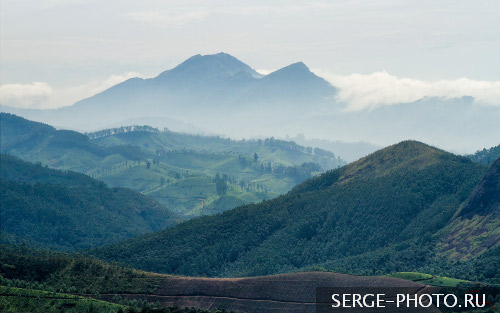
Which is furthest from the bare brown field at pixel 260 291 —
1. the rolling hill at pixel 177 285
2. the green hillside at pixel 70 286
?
the green hillside at pixel 70 286

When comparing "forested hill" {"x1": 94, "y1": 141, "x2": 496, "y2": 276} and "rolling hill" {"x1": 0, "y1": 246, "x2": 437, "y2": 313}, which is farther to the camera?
"forested hill" {"x1": 94, "y1": 141, "x2": 496, "y2": 276}

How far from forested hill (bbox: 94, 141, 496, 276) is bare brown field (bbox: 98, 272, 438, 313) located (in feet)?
118

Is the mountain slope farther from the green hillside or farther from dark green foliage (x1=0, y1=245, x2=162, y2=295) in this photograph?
dark green foliage (x1=0, y1=245, x2=162, y2=295)

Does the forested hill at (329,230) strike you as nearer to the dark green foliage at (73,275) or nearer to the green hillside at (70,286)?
the dark green foliage at (73,275)

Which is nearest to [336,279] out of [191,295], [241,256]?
[191,295]

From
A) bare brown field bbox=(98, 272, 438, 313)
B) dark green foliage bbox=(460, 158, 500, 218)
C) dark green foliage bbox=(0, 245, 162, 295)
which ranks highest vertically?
dark green foliage bbox=(460, 158, 500, 218)

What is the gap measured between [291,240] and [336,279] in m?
65.8

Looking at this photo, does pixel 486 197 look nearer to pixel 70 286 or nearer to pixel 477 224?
pixel 477 224

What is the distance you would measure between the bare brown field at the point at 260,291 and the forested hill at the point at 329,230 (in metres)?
35.9

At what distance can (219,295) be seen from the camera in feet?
362

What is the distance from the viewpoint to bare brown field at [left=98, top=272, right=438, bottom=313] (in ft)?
349

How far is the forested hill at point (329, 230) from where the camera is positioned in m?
162

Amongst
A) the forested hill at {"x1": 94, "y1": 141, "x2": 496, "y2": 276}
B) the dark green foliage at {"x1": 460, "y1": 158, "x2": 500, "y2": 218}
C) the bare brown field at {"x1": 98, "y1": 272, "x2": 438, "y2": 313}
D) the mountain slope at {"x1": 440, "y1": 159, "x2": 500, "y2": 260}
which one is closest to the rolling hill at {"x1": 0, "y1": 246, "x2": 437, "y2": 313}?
the bare brown field at {"x1": 98, "y1": 272, "x2": 438, "y2": 313}

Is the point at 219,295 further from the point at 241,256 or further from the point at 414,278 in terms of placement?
the point at 241,256
